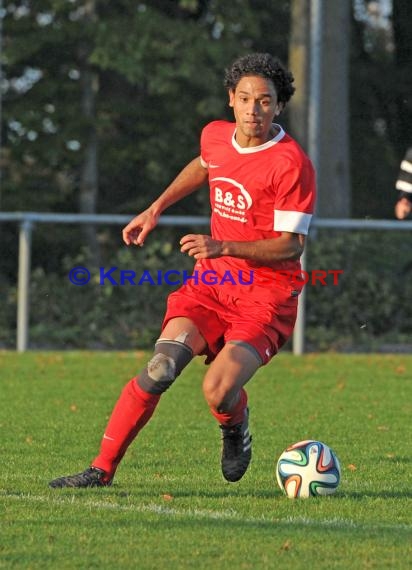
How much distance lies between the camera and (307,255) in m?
18.7

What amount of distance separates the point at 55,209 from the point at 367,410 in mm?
18392

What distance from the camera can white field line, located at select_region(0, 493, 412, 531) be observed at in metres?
6.90

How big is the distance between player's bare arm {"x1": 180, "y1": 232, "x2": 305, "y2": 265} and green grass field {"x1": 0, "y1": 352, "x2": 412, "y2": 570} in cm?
128

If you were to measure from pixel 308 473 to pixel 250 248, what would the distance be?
1.26m

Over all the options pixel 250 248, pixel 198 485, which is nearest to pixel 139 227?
pixel 250 248

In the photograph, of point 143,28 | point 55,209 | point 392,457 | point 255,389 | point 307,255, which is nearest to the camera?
point 392,457

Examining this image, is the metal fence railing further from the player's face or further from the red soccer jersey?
the player's face

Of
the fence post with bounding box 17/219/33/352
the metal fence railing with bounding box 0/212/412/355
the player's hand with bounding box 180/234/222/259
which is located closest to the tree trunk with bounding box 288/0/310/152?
the metal fence railing with bounding box 0/212/412/355

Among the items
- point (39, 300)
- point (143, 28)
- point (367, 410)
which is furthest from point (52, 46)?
point (367, 410)

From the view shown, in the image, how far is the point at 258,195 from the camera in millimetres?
7852

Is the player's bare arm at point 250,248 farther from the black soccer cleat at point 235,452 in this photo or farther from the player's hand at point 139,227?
the black soccer cleat at point 235,452

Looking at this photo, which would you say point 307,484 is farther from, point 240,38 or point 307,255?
point 240,38

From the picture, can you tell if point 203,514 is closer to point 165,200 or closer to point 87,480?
point 87,480

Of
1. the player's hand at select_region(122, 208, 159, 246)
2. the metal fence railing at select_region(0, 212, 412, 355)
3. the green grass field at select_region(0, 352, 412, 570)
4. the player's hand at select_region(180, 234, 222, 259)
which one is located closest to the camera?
the green grass field at select_region(0, 352, 412, 570)
